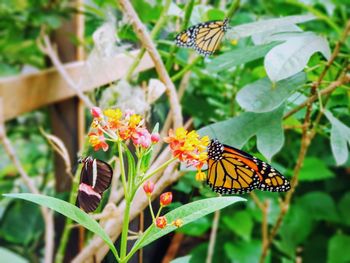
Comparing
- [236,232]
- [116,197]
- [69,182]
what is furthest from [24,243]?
[116,197]

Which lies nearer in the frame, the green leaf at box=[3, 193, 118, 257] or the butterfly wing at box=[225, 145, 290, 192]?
the green leaf at box=[3, 193, 118, 257]

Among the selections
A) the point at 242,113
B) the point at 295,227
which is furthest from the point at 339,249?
the point at 242,113

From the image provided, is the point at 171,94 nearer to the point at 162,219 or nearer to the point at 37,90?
the point at 162,219

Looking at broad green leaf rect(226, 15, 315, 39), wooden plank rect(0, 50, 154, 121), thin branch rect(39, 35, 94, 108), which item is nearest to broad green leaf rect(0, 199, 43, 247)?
wooden plank rect(0, 50, 154, 121)

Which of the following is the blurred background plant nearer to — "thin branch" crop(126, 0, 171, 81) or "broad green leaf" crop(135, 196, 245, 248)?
"thin branch" crop(126, 0, 171, 81)

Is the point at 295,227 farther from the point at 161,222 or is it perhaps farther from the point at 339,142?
the point at 161,222

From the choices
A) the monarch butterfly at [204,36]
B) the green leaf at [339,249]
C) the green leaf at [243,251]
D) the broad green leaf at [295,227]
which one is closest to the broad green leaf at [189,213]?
the monarch butterfly at [204,36]
